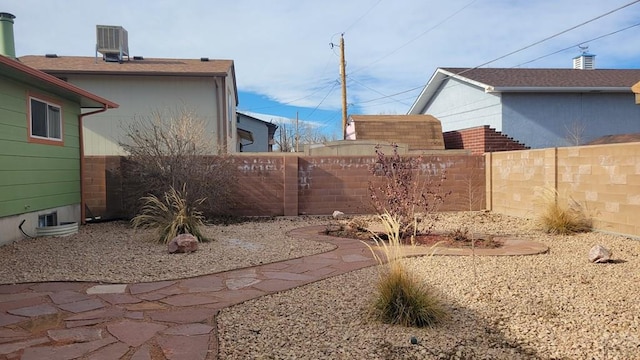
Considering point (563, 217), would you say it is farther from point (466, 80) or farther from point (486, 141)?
point (466, 80)

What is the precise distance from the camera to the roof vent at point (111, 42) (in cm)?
1598

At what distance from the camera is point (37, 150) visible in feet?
27.8

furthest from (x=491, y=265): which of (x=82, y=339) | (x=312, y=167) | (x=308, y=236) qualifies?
(x=312, y=167)

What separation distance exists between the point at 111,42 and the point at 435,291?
15.5m

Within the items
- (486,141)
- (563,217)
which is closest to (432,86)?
(486,141)

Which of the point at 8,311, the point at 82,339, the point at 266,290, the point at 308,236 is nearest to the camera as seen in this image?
the point at 82,339

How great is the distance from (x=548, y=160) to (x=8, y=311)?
9915mm

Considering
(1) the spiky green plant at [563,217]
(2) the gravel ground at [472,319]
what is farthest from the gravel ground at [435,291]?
(1) the spiky green plant at [563,217]

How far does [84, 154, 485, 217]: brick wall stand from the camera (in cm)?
1130

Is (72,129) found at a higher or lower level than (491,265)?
higher

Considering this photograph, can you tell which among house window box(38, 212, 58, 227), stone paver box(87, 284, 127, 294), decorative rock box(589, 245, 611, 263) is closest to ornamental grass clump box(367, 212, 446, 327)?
stone paver box(87, 284, 127, 294)

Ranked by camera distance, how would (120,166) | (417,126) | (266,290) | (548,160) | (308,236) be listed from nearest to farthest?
(266,290) < (308,236) < (548,160) < (120,166) < (417,126)

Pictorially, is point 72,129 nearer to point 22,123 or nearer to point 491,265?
point 22,123

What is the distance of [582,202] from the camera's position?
895cm
